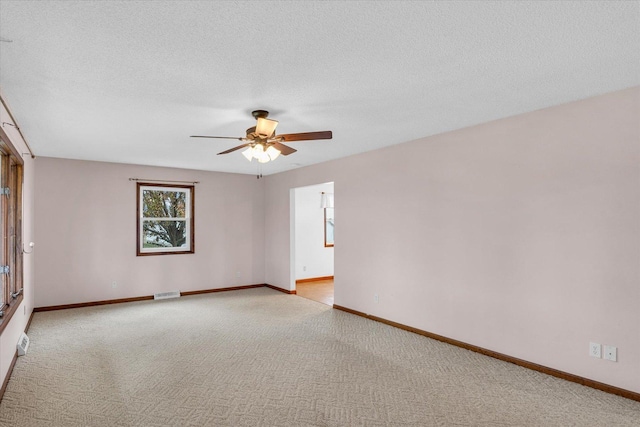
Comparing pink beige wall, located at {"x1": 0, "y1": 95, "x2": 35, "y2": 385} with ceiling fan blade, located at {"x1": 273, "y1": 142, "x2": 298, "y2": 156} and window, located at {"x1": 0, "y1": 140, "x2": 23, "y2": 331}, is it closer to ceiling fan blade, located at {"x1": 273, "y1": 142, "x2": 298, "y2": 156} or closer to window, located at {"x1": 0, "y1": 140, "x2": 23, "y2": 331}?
window, located at {"x1": 0, "y1": 140, "x2": 23, "y2": 331}

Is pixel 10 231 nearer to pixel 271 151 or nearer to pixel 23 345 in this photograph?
pixel 23 345

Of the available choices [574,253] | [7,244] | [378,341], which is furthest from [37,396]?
[574,253]

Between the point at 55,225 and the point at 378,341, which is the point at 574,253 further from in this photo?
the point at 55,225

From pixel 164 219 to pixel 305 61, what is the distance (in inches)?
205

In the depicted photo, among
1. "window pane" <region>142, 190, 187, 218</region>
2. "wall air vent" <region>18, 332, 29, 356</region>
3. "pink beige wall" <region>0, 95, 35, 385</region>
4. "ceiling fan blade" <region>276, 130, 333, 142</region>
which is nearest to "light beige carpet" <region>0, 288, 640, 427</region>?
"wall air vent" <region>18, 332, 29, 356</region>

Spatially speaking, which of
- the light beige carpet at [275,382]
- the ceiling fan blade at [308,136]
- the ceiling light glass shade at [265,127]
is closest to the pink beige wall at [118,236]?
the light beige carpet at [275,382]

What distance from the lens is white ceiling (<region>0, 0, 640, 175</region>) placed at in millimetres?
1763

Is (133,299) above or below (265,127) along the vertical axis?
below

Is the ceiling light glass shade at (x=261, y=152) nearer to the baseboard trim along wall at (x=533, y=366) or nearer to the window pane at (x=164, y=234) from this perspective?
the baseboard trim along wall at (x=533, y=366)

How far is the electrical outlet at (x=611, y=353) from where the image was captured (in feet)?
9.25

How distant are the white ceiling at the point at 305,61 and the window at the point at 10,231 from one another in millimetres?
463

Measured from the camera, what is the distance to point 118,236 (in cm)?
611

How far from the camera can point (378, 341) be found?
4.12 metres

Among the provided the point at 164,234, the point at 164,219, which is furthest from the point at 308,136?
the point at 164,234
